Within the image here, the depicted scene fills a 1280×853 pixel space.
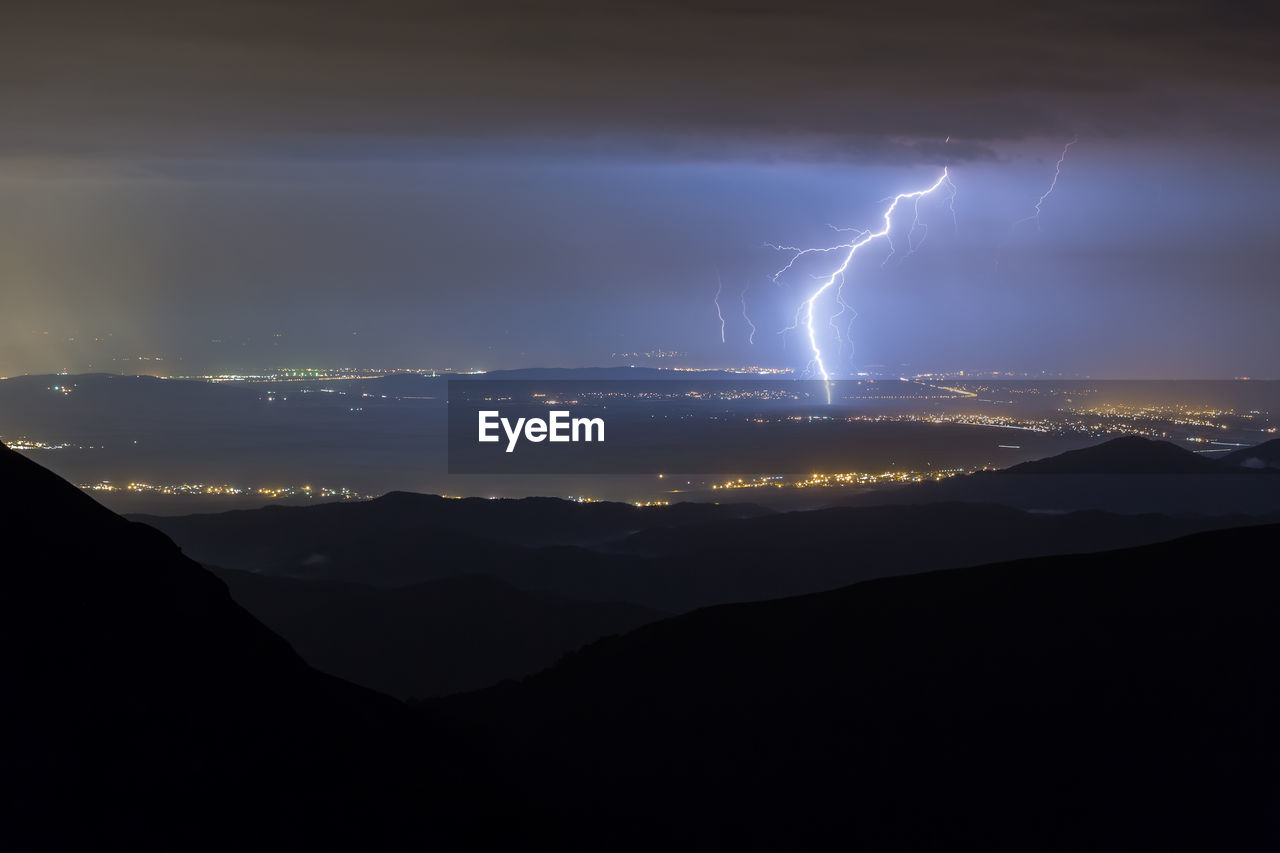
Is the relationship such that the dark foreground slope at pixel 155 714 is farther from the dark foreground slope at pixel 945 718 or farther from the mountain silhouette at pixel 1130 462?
the mountain silhouette at pixel 1130 462

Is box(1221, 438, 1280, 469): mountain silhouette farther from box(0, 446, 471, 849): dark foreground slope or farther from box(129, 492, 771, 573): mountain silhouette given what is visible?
box(0, 446, 471, 849): dark foreground slope

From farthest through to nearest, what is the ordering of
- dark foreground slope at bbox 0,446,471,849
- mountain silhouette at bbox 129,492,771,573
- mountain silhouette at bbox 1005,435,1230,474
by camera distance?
mountain silhouette at bbox 1005,435,1230,474 → mountain silhouette at bbox 129,492,771,573 → dark foreground slope at bbox 0,446,471,849

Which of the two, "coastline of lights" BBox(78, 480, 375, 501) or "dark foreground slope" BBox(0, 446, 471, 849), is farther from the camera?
"coastline of lights" BBox(78, 480, 375, 501)

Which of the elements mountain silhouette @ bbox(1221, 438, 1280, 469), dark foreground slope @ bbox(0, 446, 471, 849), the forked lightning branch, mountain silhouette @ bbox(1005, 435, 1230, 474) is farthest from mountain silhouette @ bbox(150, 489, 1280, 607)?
the forked lightning branch

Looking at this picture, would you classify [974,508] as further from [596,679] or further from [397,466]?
[397,466]

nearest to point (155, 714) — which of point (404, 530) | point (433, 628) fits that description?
point (433, 628)

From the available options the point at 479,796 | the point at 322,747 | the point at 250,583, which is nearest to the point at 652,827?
the point at 479,796

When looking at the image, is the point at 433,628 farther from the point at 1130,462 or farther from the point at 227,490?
the point at 227,490
